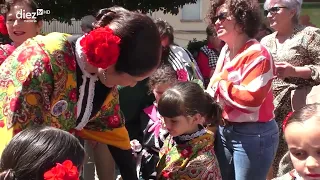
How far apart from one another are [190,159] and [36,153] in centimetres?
97

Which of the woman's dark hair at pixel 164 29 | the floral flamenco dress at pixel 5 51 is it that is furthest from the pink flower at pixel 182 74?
the floral flamenco dress at pixel 5 51

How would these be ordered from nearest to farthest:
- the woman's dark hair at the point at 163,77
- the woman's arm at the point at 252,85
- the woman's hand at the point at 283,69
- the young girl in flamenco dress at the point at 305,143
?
the young girl in flamenco dress at the point at 305,143, the woman's arm at the point at 252,85, the woman's hand at the point at 283,69, the woman's dark hair at the point at 163,77

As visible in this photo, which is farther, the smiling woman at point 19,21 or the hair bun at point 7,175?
the smiling woman at point 19,21

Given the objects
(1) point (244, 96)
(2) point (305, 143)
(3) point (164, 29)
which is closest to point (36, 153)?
(2) point (305, 143)

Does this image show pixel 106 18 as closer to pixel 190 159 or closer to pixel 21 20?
pixel 190 159

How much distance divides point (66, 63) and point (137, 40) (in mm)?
256

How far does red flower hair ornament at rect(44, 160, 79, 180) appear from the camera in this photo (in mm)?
1328

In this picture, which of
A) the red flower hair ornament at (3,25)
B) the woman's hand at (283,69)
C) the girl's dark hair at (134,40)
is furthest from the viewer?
the red flower hair ornament at (3,25)

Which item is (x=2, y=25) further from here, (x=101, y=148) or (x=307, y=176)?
(x=307, y=176)

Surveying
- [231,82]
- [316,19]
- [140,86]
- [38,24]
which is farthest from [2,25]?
[316,19]

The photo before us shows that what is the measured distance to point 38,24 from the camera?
323 cm

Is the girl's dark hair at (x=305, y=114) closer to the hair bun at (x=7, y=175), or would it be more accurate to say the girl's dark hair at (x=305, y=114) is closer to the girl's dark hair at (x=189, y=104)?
the girl's dark hair at (x=189, y=104)

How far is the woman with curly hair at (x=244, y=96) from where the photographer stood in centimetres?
237

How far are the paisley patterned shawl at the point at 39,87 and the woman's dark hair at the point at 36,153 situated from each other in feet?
0.68
